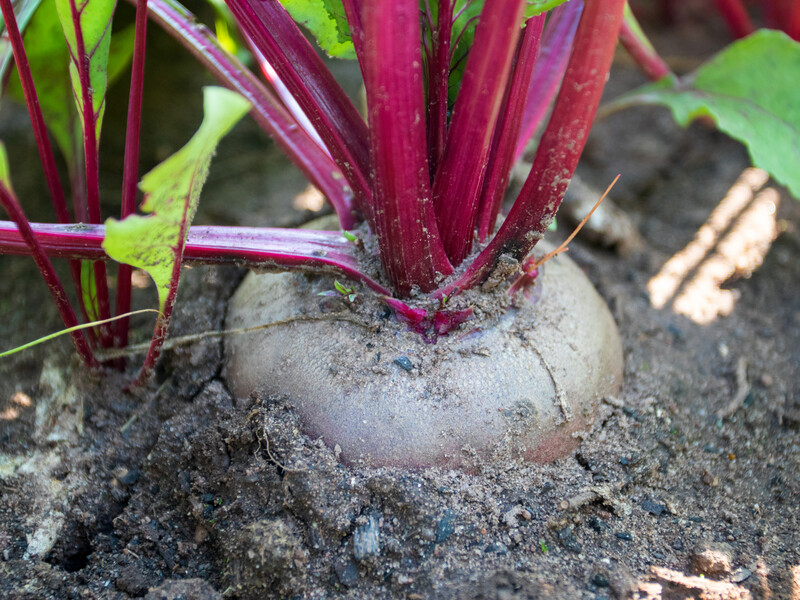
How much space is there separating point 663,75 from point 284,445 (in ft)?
4.89

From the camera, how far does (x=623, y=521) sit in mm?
1078

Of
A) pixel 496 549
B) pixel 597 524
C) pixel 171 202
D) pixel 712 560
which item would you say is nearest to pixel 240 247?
pixel 171 202

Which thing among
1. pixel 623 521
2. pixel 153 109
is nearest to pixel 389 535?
pixel 623 521

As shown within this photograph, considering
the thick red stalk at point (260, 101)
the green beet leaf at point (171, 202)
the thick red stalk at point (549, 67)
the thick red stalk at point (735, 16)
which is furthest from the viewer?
the thick red stalk at point (735, 16)

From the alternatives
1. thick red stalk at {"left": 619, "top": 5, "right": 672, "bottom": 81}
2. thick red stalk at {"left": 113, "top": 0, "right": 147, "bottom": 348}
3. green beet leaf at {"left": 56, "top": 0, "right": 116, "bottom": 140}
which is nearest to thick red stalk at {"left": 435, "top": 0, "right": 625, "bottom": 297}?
thick red stalk at {"left": 113, "top": 0, "right": 147, "bottom": 348}

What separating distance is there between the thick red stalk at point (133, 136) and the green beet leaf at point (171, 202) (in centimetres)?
24

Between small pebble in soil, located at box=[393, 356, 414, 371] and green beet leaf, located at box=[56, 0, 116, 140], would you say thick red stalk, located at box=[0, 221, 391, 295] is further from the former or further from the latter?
green beet leaf, located at box=[56, 0, 116, 140]

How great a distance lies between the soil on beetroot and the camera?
97 cm

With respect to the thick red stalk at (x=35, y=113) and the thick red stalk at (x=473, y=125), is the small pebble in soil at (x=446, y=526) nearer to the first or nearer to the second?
the thick red stalk at (x=473, y=125)

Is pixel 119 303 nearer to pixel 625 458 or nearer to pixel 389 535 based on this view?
pixel 389 535

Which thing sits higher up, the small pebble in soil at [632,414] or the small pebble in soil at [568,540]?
the small pebble in soil at [632,414]

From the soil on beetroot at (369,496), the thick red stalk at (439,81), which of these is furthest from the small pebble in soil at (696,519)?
the thick red stalk at (439,81)

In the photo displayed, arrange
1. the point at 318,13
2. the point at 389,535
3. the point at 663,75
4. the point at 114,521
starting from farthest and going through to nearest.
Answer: the point at 663,75 < the point at 318,13 < the point at 114,521 < the point at 389,535

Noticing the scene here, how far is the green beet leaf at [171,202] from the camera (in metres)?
0.76
